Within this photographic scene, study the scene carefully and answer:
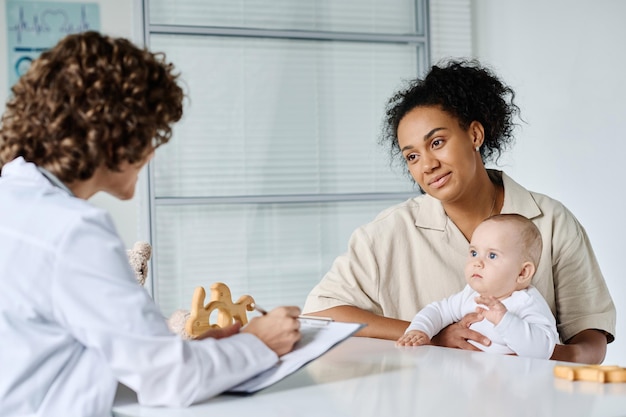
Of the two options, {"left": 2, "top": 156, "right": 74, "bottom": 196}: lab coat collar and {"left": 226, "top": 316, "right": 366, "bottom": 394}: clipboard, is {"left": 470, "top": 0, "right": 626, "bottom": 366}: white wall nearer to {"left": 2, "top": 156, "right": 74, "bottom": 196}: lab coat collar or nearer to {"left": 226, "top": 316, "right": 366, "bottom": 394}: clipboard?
{"left": 226, "top": 316, "right": 366, "bottom": 394}: clipboard

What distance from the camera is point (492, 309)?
1.72 m

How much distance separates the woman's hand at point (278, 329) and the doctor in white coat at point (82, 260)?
0.02 meters

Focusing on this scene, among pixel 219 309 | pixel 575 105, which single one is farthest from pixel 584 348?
pixel 575 105

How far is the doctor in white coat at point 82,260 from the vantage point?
1.12m

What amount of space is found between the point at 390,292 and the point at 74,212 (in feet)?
4.14

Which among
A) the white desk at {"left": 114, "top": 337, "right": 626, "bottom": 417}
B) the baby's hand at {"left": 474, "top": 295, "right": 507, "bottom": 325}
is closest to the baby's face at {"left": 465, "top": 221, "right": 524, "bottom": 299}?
the baby's hand at {"left": 474, "top": 295, "right": 507, "bottom": 325}

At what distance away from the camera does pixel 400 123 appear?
7.56ft

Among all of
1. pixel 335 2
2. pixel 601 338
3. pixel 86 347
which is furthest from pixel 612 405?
pixel 335 2

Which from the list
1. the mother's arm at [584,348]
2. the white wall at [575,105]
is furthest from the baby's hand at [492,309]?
the white wall at [575,105]

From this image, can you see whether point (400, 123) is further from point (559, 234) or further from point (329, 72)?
point (329, 72)

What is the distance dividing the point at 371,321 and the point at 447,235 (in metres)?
0.35

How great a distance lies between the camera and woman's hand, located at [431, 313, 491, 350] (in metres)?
1.82

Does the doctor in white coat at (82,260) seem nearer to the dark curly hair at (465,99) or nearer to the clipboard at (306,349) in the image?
the clipboard at (306,349)

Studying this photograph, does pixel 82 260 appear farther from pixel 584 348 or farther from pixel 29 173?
pixel 584 348
